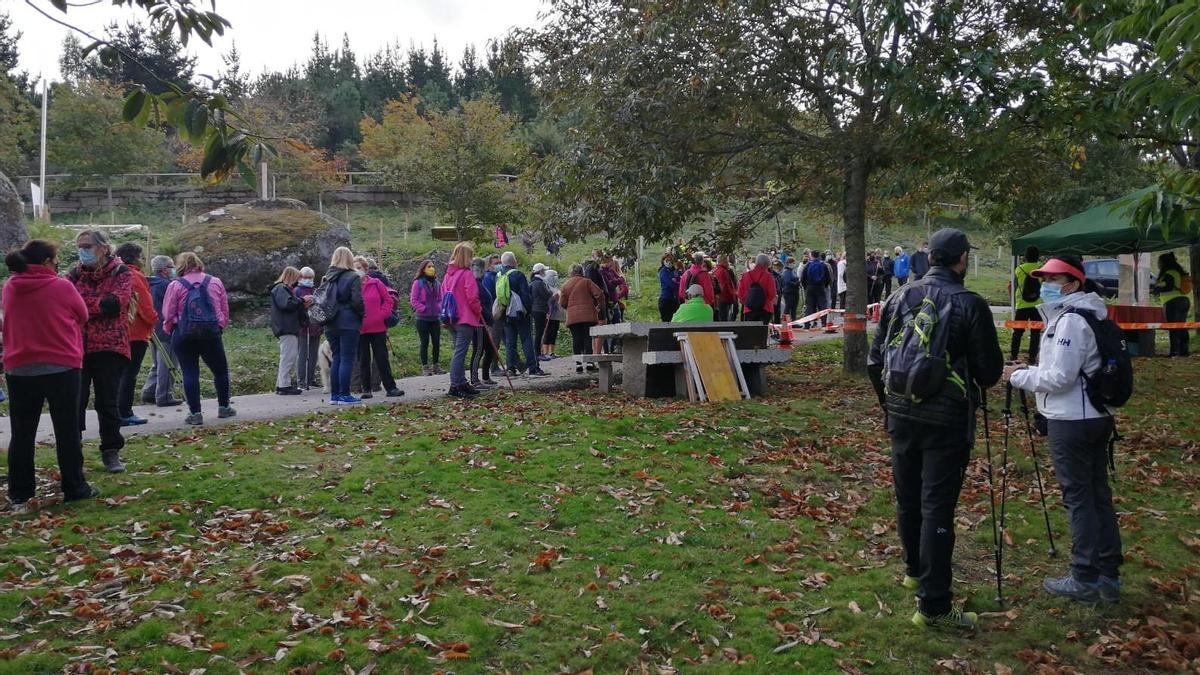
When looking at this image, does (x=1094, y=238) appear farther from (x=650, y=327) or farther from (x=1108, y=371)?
(x=1108, y=371)

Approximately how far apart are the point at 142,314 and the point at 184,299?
1.43 feet

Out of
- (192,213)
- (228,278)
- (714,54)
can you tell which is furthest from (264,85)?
(714,54)

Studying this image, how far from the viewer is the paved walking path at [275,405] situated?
10.1 m

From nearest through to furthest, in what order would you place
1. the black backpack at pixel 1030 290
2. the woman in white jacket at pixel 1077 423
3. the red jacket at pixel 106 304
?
the woman in white jacket at pixel 1077 423 < the red jacket at pixel 106 304 < the black backpack at pixel 1030 290

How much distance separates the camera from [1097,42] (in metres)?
7.23

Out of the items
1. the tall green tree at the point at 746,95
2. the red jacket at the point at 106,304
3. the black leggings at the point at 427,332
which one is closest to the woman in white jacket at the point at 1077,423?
the tall green tree at the point at 746,95

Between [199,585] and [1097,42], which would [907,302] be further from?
[199,585]

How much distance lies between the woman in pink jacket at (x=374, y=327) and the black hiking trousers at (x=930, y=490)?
8069 millimetres

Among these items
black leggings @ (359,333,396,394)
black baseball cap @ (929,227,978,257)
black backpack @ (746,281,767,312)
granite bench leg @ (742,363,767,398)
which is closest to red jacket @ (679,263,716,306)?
black backpack @ (746,281,767,312)

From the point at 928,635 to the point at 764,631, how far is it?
2.95 feet

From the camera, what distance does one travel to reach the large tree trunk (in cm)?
1362

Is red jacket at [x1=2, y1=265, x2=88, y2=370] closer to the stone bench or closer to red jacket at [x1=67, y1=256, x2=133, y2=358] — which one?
red jacket at [x1=67, y1=256, x2=133, y2=358]

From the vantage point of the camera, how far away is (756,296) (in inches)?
679

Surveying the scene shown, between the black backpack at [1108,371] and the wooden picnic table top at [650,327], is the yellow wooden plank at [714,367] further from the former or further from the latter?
the black backpack at [1108,371]
